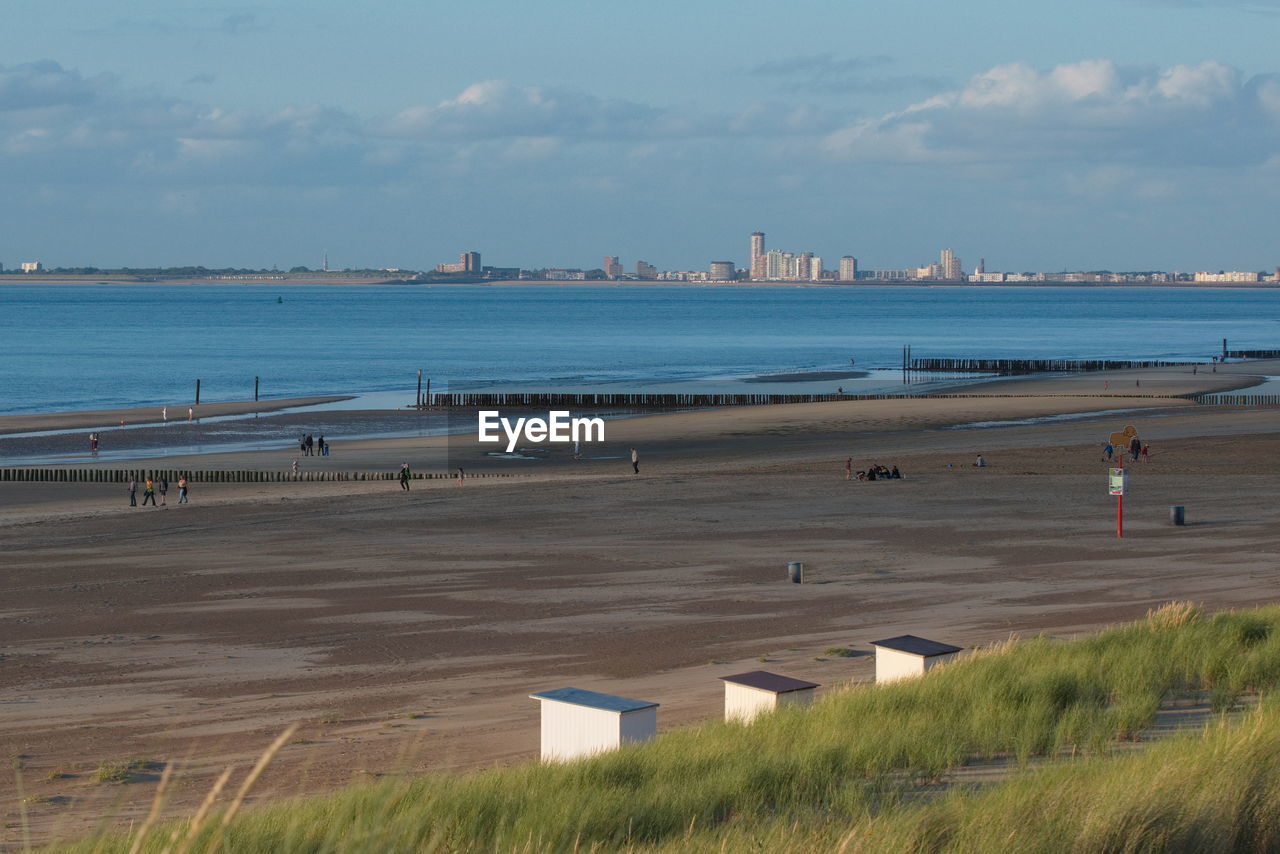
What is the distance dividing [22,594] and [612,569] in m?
11.7

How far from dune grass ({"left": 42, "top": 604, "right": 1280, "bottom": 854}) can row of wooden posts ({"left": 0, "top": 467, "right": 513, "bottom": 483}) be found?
34.7 metres

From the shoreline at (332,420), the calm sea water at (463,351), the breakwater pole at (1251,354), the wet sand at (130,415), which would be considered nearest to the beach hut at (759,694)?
the shoreline at (332,420)

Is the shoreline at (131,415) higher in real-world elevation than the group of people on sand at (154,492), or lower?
higher

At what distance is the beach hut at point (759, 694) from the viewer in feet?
44.4

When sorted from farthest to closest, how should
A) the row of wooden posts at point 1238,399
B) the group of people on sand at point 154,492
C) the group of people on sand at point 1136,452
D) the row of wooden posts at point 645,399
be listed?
the row of wooden posts at point 645,399, the row of wooden posts at point 1238,399, the group of people on sand at point 1136,452, the group of people on sand at point 154,492

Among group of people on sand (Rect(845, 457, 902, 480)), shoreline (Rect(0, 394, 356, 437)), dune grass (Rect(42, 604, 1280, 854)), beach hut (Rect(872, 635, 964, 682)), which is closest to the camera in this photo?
dune grass (Rect(42, 604, 1280, 854))

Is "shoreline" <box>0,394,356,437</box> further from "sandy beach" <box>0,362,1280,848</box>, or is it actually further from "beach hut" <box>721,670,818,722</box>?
"beach hut" <box>721,670,818,722</box>

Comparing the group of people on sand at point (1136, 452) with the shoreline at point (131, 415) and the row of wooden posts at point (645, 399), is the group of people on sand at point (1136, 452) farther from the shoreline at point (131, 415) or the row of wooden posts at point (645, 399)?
the shoreline at point (131, 415)

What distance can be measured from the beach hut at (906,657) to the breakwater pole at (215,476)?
1274 inches

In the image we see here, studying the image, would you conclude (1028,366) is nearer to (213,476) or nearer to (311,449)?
(311,449)

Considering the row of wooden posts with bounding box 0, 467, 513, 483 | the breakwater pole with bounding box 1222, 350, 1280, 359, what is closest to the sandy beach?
the row of wooden posts with bounding box 0, 467, 513, 483

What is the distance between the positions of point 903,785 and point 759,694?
3.64 metres

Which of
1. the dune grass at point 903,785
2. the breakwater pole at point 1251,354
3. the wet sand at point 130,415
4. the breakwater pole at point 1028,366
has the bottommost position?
the dune grass at point 903,785

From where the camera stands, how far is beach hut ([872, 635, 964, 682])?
49.7 ft
